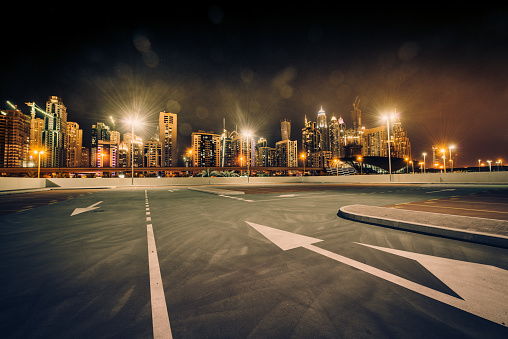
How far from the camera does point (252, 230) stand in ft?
20.3

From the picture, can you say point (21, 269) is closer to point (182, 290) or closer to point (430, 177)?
point (182, 290)

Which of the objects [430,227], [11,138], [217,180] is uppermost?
[11,138]

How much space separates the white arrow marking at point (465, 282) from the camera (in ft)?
8.23

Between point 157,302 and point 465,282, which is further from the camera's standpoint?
point 465,282

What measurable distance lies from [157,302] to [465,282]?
3.91 metres

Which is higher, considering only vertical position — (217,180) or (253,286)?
(217,180)

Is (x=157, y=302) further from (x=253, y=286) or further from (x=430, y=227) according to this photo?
(x=430, y=227)

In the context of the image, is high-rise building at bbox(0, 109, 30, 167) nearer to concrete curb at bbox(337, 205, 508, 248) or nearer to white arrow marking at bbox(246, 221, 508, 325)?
concrete curb at bbox(337, 205, 508, 248)

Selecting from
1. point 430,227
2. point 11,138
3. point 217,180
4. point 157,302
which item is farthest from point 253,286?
point 11,138

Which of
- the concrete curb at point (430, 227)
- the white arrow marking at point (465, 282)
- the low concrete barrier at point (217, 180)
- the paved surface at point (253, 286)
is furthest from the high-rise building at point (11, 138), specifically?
the white arrow marking at point (465, 282)

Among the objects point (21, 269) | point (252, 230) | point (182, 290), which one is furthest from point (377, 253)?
point (21, 269)

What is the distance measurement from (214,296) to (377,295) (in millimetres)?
→ 1947

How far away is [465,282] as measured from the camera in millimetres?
3113

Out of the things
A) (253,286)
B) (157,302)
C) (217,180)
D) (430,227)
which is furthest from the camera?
(217,180)
